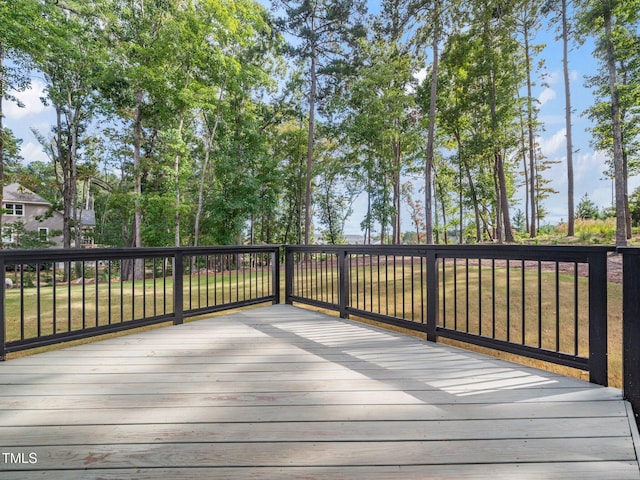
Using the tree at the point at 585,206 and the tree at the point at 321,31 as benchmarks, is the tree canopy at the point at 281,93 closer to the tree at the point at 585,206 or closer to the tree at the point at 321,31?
the tree at the point at 321,31

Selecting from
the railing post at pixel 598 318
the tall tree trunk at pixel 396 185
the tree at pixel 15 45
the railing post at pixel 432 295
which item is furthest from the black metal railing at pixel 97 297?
the tall tree trunk at pixel 396 185

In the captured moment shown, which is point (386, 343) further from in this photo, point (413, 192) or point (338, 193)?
point (413, 192)

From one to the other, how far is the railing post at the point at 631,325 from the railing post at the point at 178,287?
11.6 ft

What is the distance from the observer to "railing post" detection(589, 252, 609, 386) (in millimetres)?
1807

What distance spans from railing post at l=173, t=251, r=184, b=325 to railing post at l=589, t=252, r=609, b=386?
3.43 m

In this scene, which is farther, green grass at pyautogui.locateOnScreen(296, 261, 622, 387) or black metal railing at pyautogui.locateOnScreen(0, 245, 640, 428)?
green grass at pyautogui.locateOnScreen(296, 261, 622, 387)

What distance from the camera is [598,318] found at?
5.98ft

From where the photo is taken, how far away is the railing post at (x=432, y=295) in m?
2.73

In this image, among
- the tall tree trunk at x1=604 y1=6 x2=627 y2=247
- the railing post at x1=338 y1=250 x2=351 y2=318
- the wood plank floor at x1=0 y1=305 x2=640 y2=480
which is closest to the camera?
the wood plank floor at x1=0 y1=305 x2=640 y2=480

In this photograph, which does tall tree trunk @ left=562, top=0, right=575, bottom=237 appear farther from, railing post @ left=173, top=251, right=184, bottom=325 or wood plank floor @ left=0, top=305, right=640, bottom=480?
railing post @ left=173, top=251, right=184, bottom=325

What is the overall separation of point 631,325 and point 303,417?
1783 mm

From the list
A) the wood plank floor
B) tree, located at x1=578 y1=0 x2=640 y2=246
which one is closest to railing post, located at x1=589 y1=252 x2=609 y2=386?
the wood plank floor

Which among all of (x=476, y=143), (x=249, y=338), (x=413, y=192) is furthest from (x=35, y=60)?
(x=413, y=192)

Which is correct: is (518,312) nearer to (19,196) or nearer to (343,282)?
(343,282)
